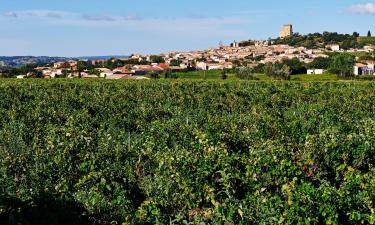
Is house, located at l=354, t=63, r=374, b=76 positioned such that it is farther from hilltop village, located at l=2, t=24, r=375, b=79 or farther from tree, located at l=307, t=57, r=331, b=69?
tree, located at l=307, t=57, r=331, b=69

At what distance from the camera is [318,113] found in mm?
18969

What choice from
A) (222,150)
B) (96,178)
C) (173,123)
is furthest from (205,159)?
(173,123)

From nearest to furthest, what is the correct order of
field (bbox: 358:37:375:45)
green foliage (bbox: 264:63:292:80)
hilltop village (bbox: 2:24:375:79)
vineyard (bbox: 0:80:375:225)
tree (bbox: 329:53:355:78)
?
1. vineyard (bbox: 0:80:375:225)
2. green foliage (bbox: 264:63:292:80)
3. tree (bbox: 329:53:355:78)
4. hilltop village (bbox: 2:24:375:79)
5. field (bbox: 358:37:375:45)

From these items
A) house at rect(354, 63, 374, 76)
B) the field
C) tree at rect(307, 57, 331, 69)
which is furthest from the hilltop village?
tree at rect(307, 57, 331, 69)

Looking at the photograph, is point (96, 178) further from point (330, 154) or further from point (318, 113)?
point (318, 113)

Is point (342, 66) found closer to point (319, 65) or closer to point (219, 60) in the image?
point (319, 65)

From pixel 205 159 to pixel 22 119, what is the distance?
339 inches

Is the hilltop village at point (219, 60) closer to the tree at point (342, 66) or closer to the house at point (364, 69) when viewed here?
the house at point (364, 69)

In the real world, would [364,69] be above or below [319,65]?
below

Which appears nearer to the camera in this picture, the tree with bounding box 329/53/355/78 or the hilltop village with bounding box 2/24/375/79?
the tree with bounding box 329/53/355/78

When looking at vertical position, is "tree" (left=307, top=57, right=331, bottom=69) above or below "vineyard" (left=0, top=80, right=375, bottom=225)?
above

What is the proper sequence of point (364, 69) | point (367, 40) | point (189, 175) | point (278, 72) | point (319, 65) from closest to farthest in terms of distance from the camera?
point (189, 175) → point (278, 72) → point (364, 69) → point (319, 65) → point (367, 40)

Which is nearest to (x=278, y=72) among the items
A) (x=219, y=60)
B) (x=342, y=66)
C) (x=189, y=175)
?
(x=342, y=66)

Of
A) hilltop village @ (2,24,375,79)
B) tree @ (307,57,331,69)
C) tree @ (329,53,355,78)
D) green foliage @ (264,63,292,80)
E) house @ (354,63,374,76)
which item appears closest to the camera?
green foliage @ (264,63,292,80)
